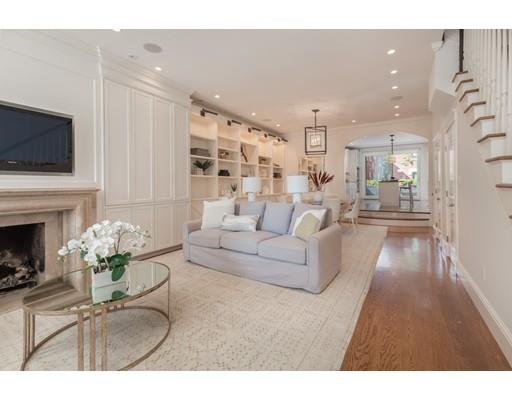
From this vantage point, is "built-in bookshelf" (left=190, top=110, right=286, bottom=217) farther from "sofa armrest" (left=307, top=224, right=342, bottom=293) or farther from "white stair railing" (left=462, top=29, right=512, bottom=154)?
"white stair railing" (left=462, top=29, right=512, bottom=154)

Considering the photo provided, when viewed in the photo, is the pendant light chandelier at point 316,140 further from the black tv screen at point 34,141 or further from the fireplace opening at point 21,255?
the fireplace opening at point 21,255

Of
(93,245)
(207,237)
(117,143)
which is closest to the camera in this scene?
(93,245)

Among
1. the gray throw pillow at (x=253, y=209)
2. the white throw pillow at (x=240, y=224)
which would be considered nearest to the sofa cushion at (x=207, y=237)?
the white throw pillow at (x=240, y=224)

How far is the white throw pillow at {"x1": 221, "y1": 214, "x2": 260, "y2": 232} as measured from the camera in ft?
11.2

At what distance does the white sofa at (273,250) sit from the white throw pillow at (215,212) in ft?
0.43

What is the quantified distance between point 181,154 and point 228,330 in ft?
11.4

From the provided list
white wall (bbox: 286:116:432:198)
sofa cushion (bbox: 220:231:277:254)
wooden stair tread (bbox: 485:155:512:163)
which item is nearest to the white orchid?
sofa cushion (bbox: 220:231:277:254)

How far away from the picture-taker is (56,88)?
296 centimetres

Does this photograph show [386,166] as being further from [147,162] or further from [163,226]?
[147,162]

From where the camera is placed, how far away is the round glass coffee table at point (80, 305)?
1.46 metres

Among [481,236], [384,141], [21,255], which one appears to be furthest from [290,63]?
[384,141]
